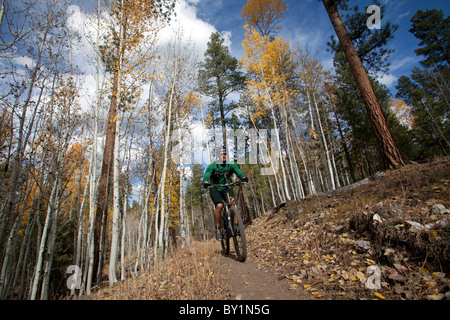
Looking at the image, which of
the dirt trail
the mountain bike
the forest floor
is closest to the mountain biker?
the mountain bike

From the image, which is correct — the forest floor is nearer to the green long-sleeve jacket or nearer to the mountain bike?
the mountain bike

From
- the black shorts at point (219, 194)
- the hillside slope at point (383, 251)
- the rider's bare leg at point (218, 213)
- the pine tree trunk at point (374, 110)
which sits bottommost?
the hillside slope at point (383, 251)

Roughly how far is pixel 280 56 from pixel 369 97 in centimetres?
706

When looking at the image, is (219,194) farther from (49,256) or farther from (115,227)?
(49,256)

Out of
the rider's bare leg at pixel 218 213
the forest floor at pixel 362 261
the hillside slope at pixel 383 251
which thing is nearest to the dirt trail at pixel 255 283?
the forest floor at pixel 362 261

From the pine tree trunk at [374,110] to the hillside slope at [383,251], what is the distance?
72.1 inches

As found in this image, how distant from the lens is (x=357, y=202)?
155 inches

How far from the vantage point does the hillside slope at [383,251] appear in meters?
1.83

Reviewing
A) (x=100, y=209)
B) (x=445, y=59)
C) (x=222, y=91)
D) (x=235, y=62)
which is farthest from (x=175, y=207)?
(x=445, y=59)

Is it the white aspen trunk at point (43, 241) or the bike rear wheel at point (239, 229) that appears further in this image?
the white aspen trunk at point (43, 241)

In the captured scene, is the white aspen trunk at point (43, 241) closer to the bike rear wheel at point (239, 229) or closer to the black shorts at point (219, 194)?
the black shorts at point (219, 194)

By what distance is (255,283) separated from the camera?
2.85 meters

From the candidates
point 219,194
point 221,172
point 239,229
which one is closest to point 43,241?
point 219,194
